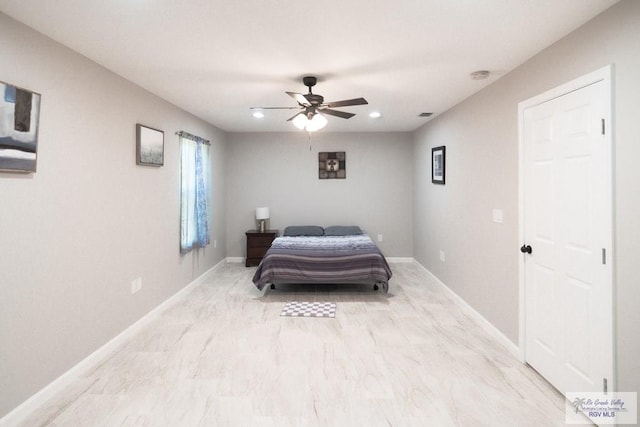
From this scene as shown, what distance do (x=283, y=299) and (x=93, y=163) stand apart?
258cm

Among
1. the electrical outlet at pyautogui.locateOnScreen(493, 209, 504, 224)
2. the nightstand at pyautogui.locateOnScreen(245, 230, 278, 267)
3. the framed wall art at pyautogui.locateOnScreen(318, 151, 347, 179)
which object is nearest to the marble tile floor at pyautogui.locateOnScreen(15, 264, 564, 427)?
the electrical outlet at pyautogui.locateOnScreen(493, 209, 504, 224)

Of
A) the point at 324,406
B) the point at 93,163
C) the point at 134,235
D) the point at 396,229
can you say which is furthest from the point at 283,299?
the point at 396,229

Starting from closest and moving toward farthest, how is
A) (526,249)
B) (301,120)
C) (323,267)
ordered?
(526,249)
(301,120)
(323,267)

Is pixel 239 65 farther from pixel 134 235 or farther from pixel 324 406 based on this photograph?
pixel 324 406

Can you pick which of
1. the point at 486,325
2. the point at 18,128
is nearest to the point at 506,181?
the point at 486,325

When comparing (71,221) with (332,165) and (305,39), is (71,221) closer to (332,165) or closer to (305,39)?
(305,39)

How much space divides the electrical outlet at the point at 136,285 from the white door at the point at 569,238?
3545mm

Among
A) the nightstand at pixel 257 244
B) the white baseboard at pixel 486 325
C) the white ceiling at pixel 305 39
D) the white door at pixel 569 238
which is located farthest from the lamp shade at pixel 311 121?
the nightstand at pixel 257 244

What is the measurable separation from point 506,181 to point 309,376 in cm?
236

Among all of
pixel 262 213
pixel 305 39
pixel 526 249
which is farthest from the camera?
pixel 262 213

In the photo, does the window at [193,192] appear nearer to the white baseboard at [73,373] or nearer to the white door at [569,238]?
the white baseboard at [73,373]

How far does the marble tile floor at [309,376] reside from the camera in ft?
6.98

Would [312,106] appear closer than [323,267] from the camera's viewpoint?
Yes

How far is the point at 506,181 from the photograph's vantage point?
310cm
